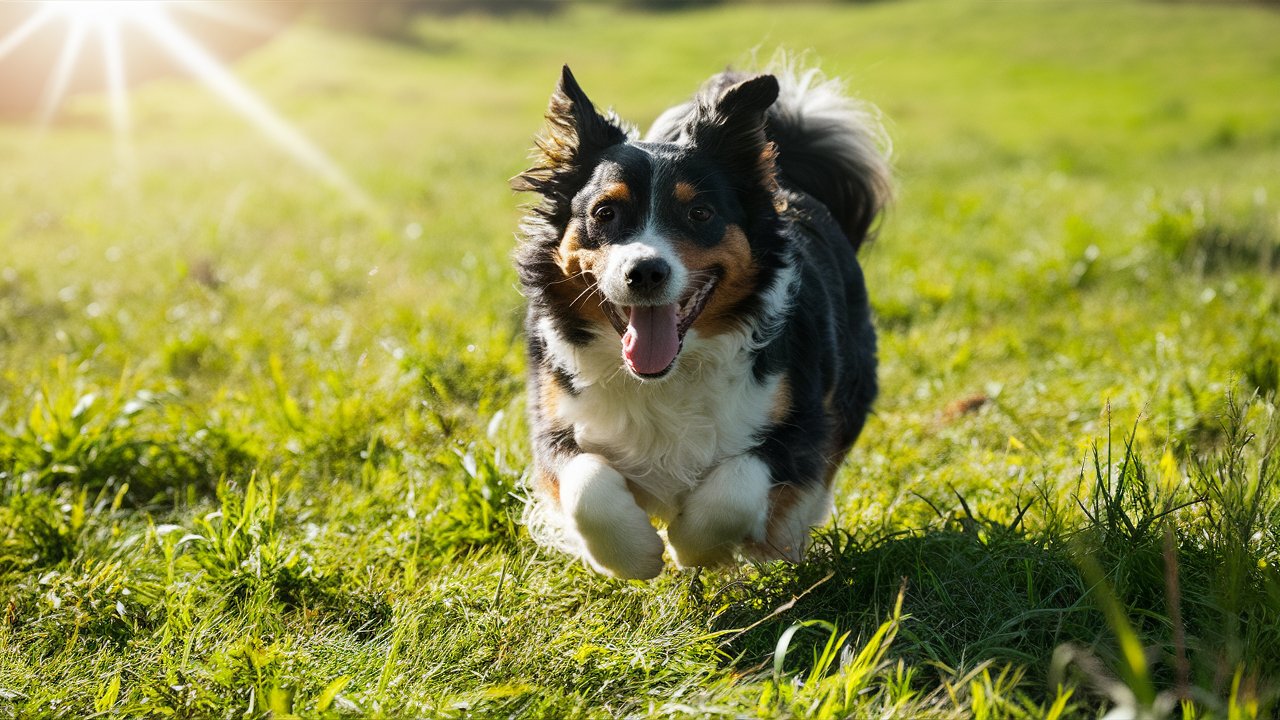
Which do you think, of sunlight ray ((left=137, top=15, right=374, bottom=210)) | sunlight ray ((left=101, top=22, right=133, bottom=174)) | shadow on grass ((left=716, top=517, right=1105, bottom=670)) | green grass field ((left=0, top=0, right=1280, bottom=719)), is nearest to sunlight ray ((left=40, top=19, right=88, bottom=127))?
sunlight ray ((left=101, top=22, right=133, bottom=174))

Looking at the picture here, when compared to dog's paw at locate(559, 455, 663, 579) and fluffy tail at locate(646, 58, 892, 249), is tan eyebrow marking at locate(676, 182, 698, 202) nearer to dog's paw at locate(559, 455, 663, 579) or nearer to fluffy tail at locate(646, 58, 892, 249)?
dog's paw at locate(559, 455, 663, 579)

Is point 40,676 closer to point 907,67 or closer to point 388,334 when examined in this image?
point 388,334

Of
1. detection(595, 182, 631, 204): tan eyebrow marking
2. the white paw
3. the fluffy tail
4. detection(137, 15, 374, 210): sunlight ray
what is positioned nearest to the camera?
the white paw

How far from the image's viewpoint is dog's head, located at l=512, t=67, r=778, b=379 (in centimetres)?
323

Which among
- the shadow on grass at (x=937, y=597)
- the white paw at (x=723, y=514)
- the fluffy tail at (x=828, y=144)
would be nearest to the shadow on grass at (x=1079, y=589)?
the shadow on grass at (x=937, y=597)

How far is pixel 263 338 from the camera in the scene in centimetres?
585

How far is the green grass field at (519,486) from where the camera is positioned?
2793mm

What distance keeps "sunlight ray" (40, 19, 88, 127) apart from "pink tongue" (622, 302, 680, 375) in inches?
873

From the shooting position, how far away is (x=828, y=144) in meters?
4.79

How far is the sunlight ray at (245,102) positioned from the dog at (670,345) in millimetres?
6526

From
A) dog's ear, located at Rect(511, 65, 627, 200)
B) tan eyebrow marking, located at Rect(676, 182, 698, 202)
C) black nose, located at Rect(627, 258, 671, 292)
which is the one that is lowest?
black nose, located at Rect(627, 258, 671, 292)

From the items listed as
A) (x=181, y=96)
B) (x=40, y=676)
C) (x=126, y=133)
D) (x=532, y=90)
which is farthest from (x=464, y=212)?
(x=181, y=96)

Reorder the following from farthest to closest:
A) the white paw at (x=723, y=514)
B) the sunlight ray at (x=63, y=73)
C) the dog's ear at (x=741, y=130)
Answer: the sunlight ray at (x=63, y=73), the dog's ear at (x=741, y=130), the white paw at (x=723, y=514)

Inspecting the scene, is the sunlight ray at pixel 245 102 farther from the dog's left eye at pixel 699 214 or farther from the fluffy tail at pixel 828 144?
the dog's left eye at pixel 699 214
